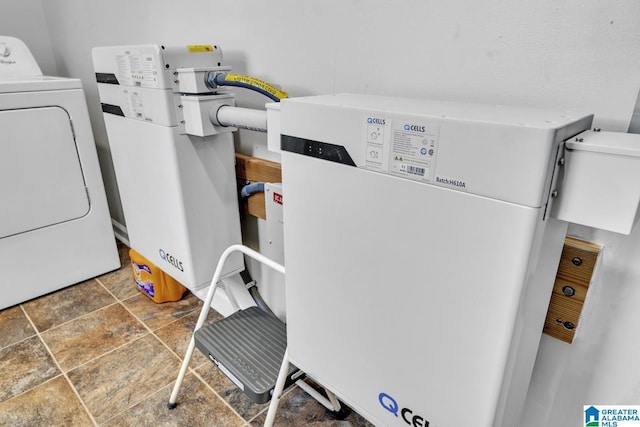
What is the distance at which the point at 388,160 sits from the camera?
27.3 inches

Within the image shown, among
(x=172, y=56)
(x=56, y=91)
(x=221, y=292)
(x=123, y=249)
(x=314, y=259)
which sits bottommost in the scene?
(x=123, y=249)

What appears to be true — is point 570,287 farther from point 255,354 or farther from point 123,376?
point 123,376

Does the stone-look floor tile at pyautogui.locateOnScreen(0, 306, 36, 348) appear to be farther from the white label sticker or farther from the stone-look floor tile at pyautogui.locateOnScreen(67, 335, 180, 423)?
the white label sticker

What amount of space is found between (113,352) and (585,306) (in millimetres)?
1787

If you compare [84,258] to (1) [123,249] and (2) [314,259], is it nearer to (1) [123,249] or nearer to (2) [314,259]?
(1) [123,249]

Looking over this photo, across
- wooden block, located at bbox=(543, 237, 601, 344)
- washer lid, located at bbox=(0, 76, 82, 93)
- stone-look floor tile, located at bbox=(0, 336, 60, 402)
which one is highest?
washer lid, located at bbox=(0, 76, 82, 93)

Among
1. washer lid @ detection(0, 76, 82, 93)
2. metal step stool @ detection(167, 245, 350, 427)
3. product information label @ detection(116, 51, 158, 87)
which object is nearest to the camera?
metal step stool @ detection(167, 245, 350, 427)

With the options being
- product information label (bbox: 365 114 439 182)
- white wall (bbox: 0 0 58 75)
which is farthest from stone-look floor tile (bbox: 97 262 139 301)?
product information label (bbox: 365 114 439 182)

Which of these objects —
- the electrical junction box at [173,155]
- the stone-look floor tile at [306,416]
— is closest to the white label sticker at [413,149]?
the electrical junction box at [173,155]

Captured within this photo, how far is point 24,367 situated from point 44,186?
2.91ft

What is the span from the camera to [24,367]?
169cm

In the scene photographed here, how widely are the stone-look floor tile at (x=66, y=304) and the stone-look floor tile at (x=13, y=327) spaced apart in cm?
3

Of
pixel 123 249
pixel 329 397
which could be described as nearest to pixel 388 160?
pixel 329 397

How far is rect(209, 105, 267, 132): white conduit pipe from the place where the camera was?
3.85 ft
